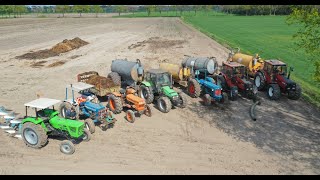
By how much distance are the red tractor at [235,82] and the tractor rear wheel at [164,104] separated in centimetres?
387

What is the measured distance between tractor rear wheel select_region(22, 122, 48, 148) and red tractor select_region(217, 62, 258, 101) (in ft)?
32.3

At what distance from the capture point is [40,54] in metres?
30.1

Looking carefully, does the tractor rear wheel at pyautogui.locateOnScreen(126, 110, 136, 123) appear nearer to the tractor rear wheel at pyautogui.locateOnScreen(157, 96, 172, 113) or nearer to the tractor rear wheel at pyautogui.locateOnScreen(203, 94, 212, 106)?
the tractor rear wheel at pyautogui.locateOnScreen(157, 96, 172, 113)

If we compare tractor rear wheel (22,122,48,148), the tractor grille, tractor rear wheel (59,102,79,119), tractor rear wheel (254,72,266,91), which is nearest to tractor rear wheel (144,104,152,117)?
tractor rear wheel (59,102,79,119)

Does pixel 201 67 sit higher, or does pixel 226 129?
pixel 201 67

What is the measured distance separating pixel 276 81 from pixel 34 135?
1287cm

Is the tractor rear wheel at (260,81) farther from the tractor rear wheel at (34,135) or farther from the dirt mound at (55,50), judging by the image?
the dirt mound at (55,50)

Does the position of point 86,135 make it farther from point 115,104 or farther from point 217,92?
point 217,92

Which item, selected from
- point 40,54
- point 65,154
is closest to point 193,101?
point 65,154

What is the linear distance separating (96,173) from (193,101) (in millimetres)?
8378

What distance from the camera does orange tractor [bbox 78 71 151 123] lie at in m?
14.0

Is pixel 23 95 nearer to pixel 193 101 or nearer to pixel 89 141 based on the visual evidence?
pixel 89 141
